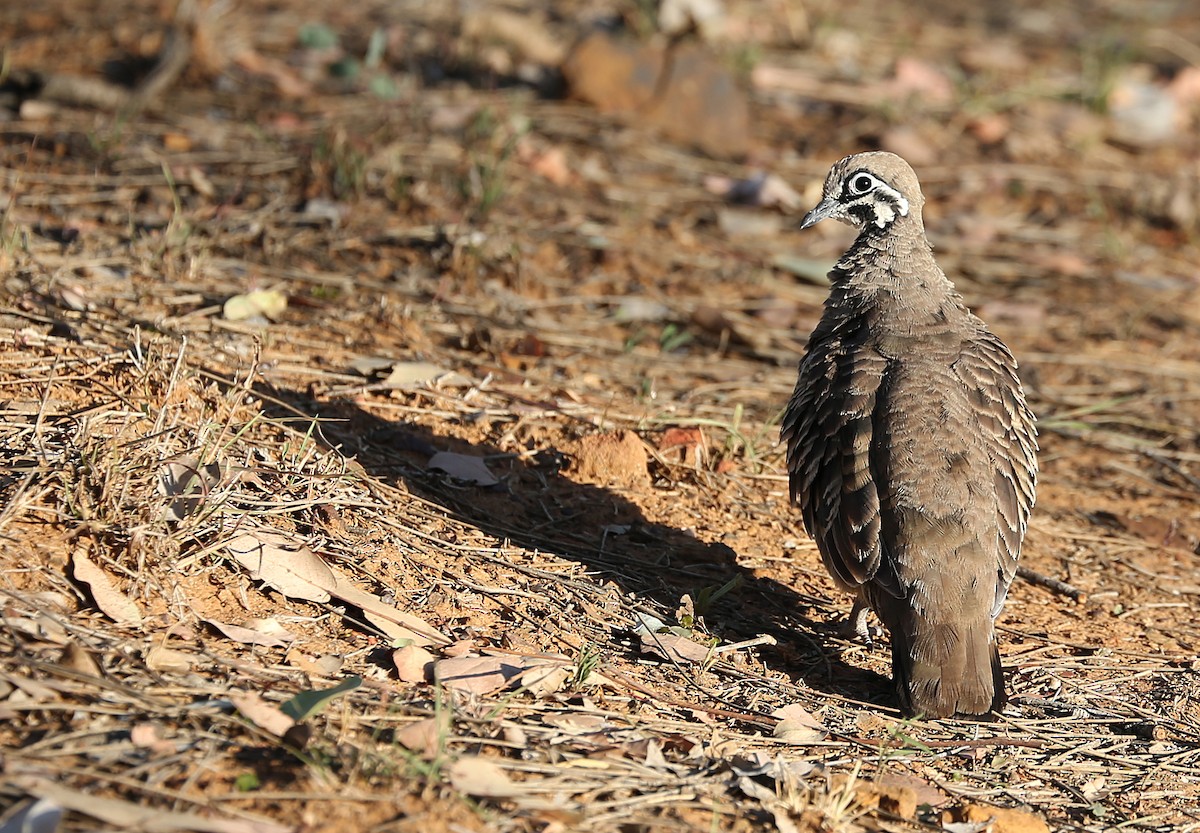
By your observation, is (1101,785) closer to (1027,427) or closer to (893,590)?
(893,590)

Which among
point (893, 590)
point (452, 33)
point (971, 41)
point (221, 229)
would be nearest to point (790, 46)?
point (971, 41)

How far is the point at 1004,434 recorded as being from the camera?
523cm

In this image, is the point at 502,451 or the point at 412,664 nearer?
the point at 412,664

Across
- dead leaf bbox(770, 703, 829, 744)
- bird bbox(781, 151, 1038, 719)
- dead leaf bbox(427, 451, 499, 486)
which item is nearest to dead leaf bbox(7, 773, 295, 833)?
dead leaf bbox(770, 703, 829, 744)

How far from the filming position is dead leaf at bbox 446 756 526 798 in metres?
3.76

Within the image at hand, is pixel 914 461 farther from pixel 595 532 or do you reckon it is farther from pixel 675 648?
pixel 595 532

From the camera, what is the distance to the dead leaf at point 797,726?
14.6 ft

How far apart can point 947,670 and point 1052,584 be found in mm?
1548

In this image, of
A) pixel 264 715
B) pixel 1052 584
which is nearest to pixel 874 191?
pixel 1052 584

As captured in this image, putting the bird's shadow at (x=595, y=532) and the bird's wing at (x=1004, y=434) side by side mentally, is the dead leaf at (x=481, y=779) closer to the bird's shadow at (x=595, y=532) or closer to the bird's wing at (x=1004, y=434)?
the bird's shadow at (x=595, y=532)

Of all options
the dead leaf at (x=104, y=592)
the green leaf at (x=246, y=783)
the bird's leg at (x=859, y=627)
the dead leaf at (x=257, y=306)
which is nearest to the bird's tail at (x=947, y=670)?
the bird's leg at (x=859, y=627)

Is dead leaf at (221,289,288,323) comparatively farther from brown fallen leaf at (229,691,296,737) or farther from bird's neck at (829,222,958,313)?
brown fallen leaf at (229,691,296,737)

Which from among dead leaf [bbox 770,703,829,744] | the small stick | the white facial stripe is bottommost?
dead leaf [bbox 770,703,829,744]

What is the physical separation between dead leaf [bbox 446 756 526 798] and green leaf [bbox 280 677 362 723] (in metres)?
0.40
